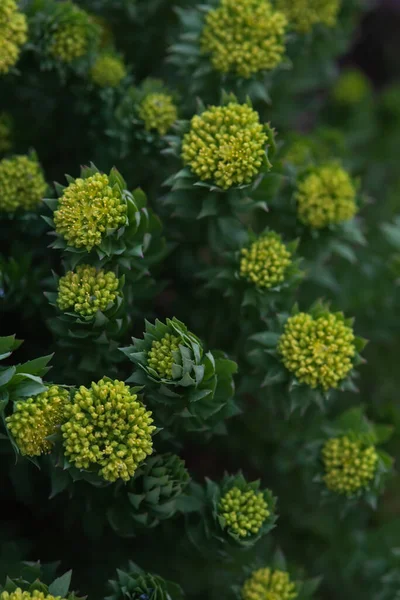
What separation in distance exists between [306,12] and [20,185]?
225 cm

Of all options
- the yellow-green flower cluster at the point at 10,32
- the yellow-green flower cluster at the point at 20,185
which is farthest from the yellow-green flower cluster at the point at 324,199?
the yellow-green flower cluster at the point at 10,32

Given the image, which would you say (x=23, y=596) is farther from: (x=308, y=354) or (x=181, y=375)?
(x=308, y=354)

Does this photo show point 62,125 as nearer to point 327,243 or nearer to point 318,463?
point 327,243

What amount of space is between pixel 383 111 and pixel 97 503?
4.28 meters

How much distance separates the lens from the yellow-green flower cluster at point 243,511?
3002 millimetres

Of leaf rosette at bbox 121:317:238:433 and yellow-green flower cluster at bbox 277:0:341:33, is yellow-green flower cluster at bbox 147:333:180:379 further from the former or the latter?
yellow-green flower cluster at bbox 277:0:341:33

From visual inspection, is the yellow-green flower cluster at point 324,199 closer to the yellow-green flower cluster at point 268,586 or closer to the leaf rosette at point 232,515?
the leaf rosette at point 232,515

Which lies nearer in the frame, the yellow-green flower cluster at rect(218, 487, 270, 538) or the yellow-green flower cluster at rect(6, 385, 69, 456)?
the yellow-green flower cluster at rect(6, 385, 69, 456)

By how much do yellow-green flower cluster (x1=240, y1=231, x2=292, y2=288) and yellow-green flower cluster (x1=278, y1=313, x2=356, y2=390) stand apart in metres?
0.27

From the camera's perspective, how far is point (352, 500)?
11.7ft

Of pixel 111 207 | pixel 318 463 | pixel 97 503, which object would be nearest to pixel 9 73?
pixel 111 207

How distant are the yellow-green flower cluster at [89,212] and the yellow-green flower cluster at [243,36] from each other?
1199 millimetres

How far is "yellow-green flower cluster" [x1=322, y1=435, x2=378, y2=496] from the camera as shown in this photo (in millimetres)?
3387

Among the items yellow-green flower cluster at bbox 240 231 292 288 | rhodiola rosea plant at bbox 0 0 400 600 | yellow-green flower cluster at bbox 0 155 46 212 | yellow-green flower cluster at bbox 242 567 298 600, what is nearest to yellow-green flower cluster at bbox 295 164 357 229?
rhodiola rosea plant at bbox 0 0 400 600
